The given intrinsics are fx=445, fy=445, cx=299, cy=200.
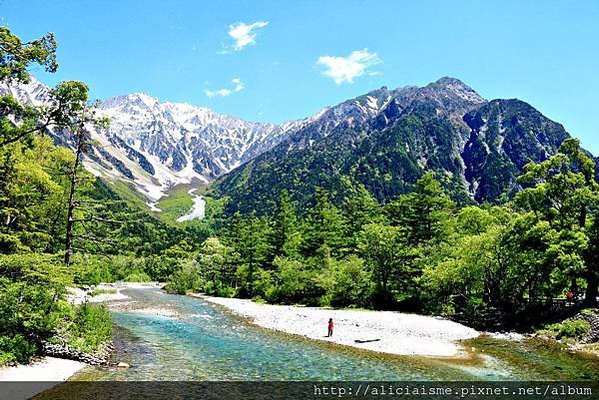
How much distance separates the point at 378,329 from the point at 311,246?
3688cm

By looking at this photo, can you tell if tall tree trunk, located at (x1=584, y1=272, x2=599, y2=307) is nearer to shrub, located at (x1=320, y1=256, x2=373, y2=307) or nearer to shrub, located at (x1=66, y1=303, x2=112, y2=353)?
shrub, located at (x1=320, y1=256, x2=373, y2=307)

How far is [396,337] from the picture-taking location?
3403cm

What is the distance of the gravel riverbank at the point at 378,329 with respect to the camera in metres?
30.3

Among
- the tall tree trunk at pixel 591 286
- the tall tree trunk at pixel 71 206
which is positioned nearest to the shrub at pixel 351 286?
the tall tree trunk at pixel 591 286

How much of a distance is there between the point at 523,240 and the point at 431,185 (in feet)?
72.8

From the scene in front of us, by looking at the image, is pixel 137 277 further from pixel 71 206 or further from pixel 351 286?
pixel 71 206

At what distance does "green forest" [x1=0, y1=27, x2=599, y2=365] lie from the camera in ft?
69.9

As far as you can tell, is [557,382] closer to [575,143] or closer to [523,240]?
[523,240]

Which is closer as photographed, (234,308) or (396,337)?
(396,337)

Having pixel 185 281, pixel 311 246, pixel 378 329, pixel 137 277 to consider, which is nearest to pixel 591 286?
pixel 378 329

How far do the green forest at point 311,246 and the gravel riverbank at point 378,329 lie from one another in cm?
618

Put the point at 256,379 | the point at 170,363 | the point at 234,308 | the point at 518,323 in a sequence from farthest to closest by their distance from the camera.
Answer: the point at 234,308 < the point at 518,323 < the point at 170,363 < the point at 256,379

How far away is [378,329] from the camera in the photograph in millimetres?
38594

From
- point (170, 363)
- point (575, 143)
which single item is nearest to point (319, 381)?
point (170, 363)
